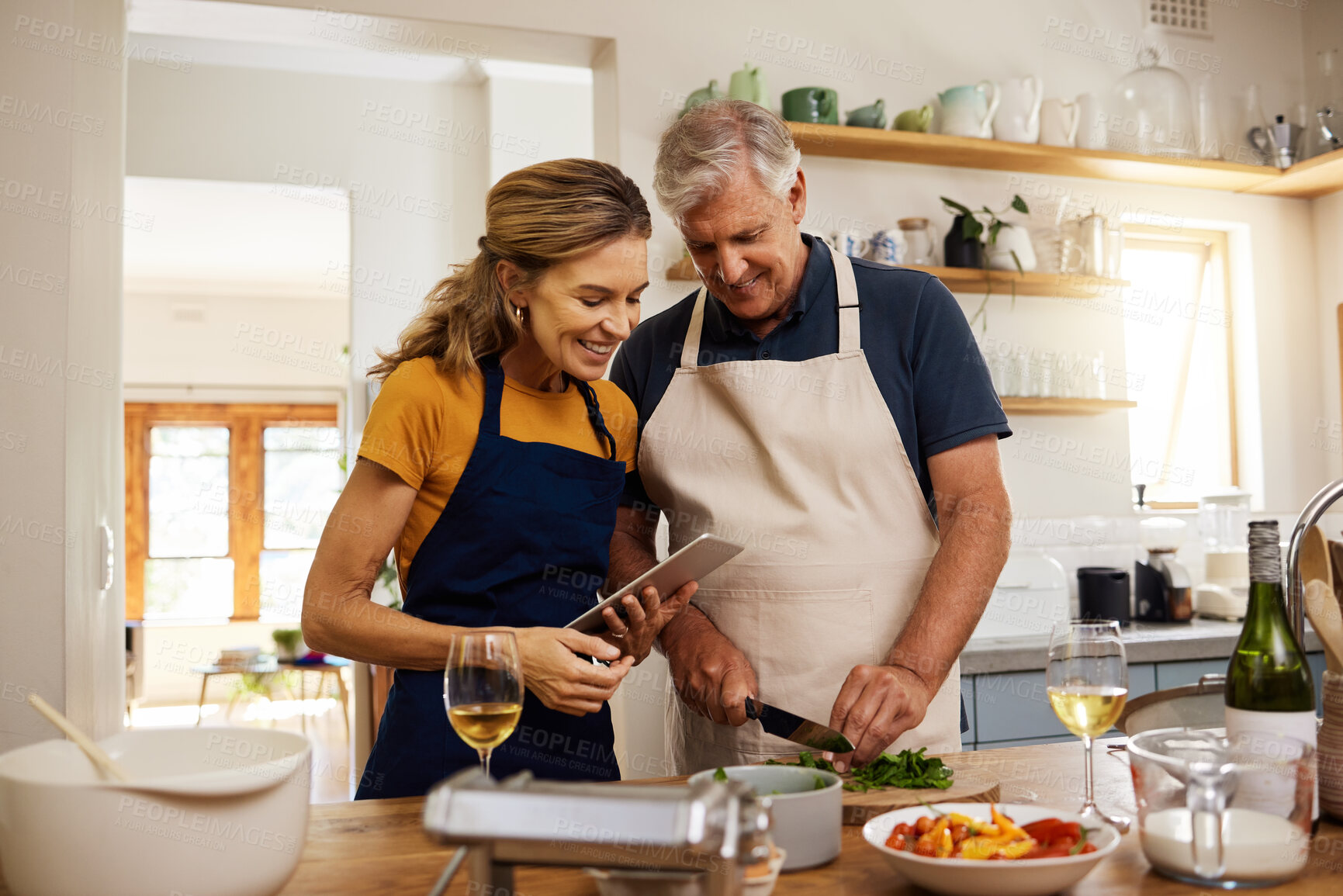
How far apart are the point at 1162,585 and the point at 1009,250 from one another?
1186mm

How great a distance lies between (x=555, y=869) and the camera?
1.04 m

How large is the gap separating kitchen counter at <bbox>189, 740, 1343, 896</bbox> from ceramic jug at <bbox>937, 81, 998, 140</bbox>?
2698mm

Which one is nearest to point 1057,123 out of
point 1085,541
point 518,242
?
point 1085,541

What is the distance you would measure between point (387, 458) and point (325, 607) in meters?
0.21

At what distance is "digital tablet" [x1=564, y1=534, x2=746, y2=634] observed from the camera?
139cm

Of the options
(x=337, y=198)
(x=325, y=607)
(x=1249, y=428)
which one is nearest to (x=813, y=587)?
(x=325, y=607)

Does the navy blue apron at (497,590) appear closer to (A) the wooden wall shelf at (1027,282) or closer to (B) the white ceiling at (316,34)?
(B) the white ceiling at (316,34)

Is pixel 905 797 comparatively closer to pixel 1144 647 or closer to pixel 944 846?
pixel 944 846

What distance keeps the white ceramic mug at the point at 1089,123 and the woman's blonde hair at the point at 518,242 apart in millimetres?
2692

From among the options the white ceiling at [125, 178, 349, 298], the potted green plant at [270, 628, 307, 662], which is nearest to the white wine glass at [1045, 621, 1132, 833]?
the white ceiling at [125, 178, 349, 298]

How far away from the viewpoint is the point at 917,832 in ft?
→ 3.24

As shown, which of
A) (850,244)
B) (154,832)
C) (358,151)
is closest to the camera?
(154,832)

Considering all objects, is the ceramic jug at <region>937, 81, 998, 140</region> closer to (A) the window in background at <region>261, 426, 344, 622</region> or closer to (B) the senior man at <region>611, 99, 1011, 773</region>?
(B) the senior man at <region>611, 99, 1011, 773</region>

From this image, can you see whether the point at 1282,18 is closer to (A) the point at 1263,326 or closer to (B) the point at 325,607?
(A) the point at 1263,326
